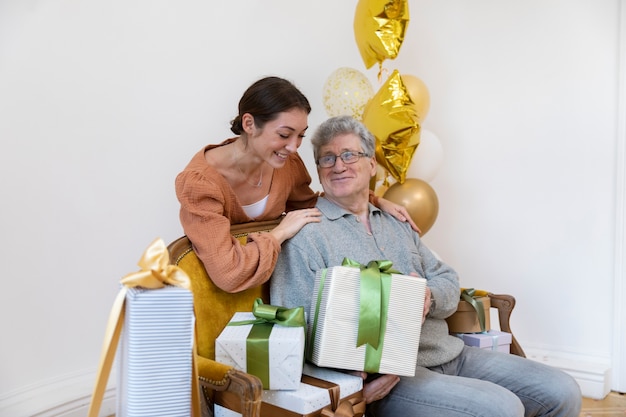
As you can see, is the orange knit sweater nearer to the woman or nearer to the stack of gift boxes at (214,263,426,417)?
the woman

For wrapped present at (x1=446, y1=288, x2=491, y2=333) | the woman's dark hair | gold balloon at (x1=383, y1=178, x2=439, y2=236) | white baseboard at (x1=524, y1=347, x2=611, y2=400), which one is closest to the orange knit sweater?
the woman's dark hair

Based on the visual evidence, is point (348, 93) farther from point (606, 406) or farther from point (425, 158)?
point (606, 406)

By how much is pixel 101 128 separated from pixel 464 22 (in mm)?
2139

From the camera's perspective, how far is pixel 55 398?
7.16 ft

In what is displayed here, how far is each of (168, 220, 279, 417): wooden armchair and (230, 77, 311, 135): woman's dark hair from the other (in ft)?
1.12

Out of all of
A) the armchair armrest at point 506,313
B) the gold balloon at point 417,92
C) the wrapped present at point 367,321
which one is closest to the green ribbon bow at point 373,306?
the wrapped present at point 367,321

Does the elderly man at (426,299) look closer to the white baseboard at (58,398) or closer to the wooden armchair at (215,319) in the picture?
the wooden armchair at (215,319)

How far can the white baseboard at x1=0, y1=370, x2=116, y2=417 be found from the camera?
2.04m

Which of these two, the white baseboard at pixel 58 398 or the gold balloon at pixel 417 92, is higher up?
the gold balloon at pixel 417 92

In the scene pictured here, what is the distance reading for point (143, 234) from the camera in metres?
2.54

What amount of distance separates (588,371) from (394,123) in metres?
1.68

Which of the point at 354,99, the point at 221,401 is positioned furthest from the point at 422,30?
the point at 221,401

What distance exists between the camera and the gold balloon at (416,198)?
7.93 feet

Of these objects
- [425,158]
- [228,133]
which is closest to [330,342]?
[425,158]
